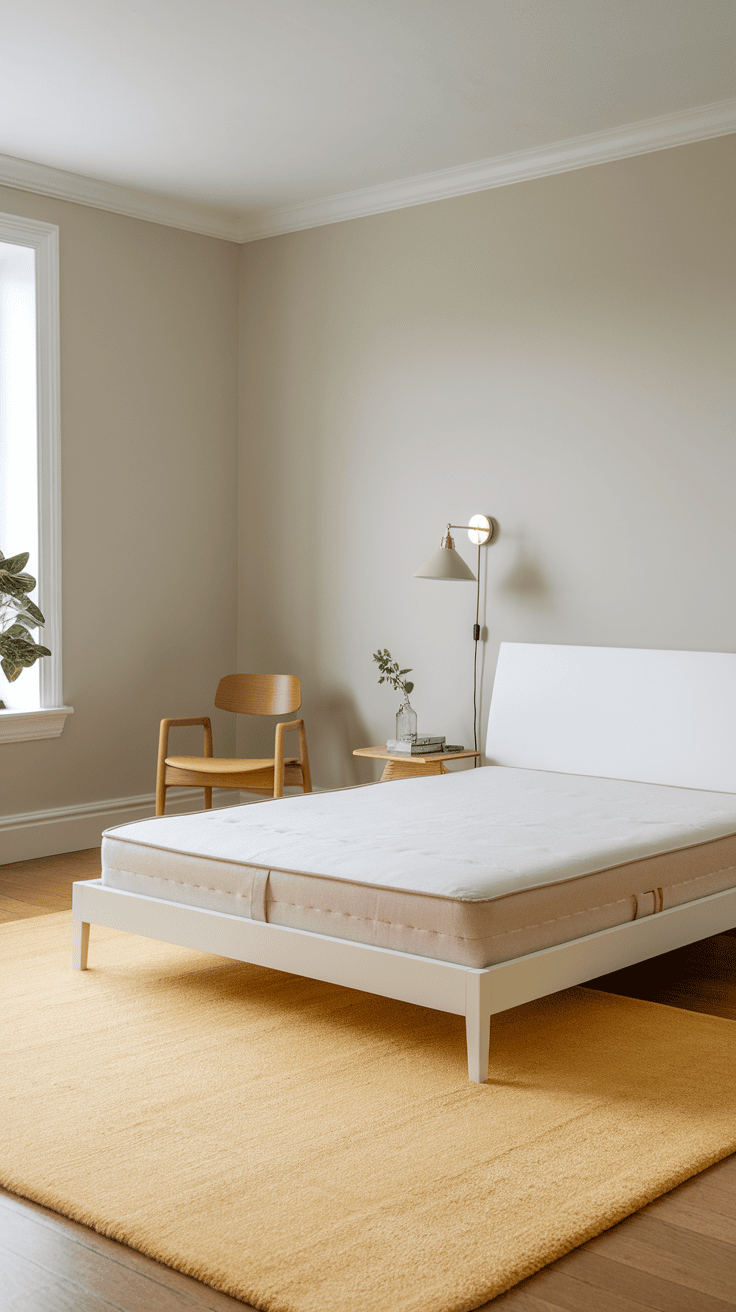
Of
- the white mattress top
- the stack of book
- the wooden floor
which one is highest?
the stack of book

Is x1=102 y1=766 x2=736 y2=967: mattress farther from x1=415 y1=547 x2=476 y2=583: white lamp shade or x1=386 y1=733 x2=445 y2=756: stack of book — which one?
x1=415 y1=547 x2=476 y2=583: white lamp shade

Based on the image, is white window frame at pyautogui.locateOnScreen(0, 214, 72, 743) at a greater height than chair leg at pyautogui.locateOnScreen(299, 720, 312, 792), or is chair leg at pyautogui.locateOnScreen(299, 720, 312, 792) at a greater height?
white window frame at pyautogui.locateOnScreen(0, 214, 72, 743)

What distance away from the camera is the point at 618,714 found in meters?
4.43

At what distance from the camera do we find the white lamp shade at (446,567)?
472cm

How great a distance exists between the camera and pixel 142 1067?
2691mm

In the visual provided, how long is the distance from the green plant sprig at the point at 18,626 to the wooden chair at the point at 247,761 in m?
0.63

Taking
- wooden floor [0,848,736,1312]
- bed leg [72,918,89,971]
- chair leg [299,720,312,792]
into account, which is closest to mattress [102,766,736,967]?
bed leg [72,918,89,971]

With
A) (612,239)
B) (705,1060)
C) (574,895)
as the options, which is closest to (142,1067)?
(574,895)

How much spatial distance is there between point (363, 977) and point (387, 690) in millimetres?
2672

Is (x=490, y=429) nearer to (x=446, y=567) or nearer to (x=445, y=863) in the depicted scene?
(x=446, y=567)

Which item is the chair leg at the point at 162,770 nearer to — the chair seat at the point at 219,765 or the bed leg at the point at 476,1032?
the chair seat at the point at 219,765

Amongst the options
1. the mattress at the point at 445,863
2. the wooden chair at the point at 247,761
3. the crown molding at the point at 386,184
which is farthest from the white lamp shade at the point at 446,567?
the crown molding at the point at 386,184

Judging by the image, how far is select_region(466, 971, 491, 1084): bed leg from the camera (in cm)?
A: 254

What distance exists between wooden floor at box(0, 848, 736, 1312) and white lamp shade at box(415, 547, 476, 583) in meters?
2.80
